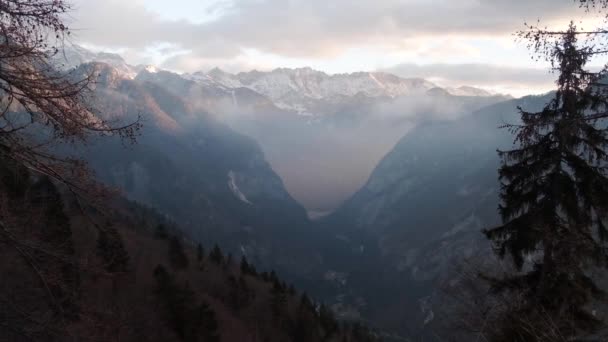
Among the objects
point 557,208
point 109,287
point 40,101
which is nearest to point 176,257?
point 109,287

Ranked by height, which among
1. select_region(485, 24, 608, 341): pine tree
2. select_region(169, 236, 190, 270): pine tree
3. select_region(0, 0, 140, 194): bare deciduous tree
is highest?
select_region(0, 0, 140, 194): bare deciduous tree

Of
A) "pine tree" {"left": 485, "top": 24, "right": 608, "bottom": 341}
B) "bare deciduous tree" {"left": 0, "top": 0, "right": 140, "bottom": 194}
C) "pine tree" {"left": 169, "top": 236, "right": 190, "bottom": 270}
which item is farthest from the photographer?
"pine tree" {"left": 169, "top": 236, "right": 190, "bottom": 270}

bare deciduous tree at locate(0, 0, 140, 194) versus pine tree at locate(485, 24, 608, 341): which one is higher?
bare deciduous tree at locate(0, 0, 140, 194)

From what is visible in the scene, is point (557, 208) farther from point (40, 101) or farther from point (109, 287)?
point (109, 287)

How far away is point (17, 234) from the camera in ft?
21.7

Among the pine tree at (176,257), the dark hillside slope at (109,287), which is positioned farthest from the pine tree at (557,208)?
the pine tree at (176,257)

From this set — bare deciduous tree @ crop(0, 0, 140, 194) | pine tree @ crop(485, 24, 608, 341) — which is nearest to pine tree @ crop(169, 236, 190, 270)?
pine tree @ crop(485, 24, 608, 341)

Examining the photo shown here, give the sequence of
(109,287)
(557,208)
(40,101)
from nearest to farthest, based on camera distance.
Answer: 1. (40,101)
2. (557,208)
3. (109,287)

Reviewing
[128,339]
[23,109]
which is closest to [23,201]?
[23,109]

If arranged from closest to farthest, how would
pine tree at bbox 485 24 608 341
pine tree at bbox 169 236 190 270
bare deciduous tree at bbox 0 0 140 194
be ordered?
bare deciduous tree at bbox 0 0 140 194 < pine tree at bbox 485 24 608 341 < pine tree at bbox 169 236 190 270

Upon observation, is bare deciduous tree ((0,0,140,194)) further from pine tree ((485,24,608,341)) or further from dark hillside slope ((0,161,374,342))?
pine tree ((485,24,608,341))

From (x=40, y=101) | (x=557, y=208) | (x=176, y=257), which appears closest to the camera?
(x=40, y=101)

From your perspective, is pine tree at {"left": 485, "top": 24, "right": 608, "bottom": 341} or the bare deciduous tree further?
pine tree at {"left": 485, "top": 24, "right": 608, "bottom": 341}

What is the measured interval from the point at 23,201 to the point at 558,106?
1362cm
